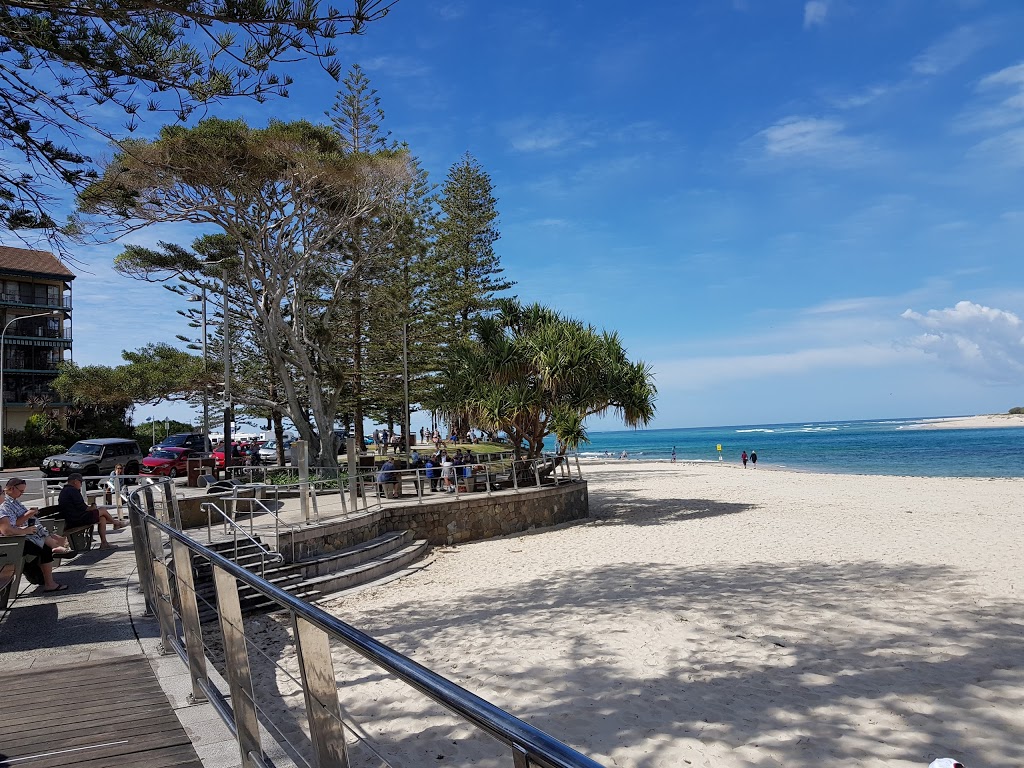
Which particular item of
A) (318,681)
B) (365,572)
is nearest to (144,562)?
(318,681)

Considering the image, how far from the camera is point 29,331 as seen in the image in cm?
4038

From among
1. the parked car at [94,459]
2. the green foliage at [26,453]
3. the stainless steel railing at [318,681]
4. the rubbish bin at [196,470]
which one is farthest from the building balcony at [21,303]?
the stainless steel railing at [318,681]

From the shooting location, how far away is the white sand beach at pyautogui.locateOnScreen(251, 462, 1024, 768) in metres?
4.77

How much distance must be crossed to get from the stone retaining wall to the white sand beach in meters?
0.80

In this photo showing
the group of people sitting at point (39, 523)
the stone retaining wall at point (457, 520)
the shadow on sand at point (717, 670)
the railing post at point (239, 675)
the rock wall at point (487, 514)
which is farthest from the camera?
the rock wall at point (487, 514)

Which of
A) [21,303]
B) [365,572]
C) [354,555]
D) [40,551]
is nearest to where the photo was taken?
[40,551]

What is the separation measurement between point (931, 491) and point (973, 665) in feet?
65.4

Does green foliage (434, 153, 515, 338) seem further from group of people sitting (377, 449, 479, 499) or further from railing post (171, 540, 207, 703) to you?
railing post (171, 540, 207, 703)

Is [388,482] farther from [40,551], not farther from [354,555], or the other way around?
[40,551]

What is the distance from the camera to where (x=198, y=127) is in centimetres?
1741

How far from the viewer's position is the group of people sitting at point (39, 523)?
260 inches

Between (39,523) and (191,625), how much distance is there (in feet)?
19.2

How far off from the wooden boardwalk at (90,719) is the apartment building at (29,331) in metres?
40.8

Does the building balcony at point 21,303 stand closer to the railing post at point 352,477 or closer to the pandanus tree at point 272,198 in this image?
the pandanus tree at point 272,198
